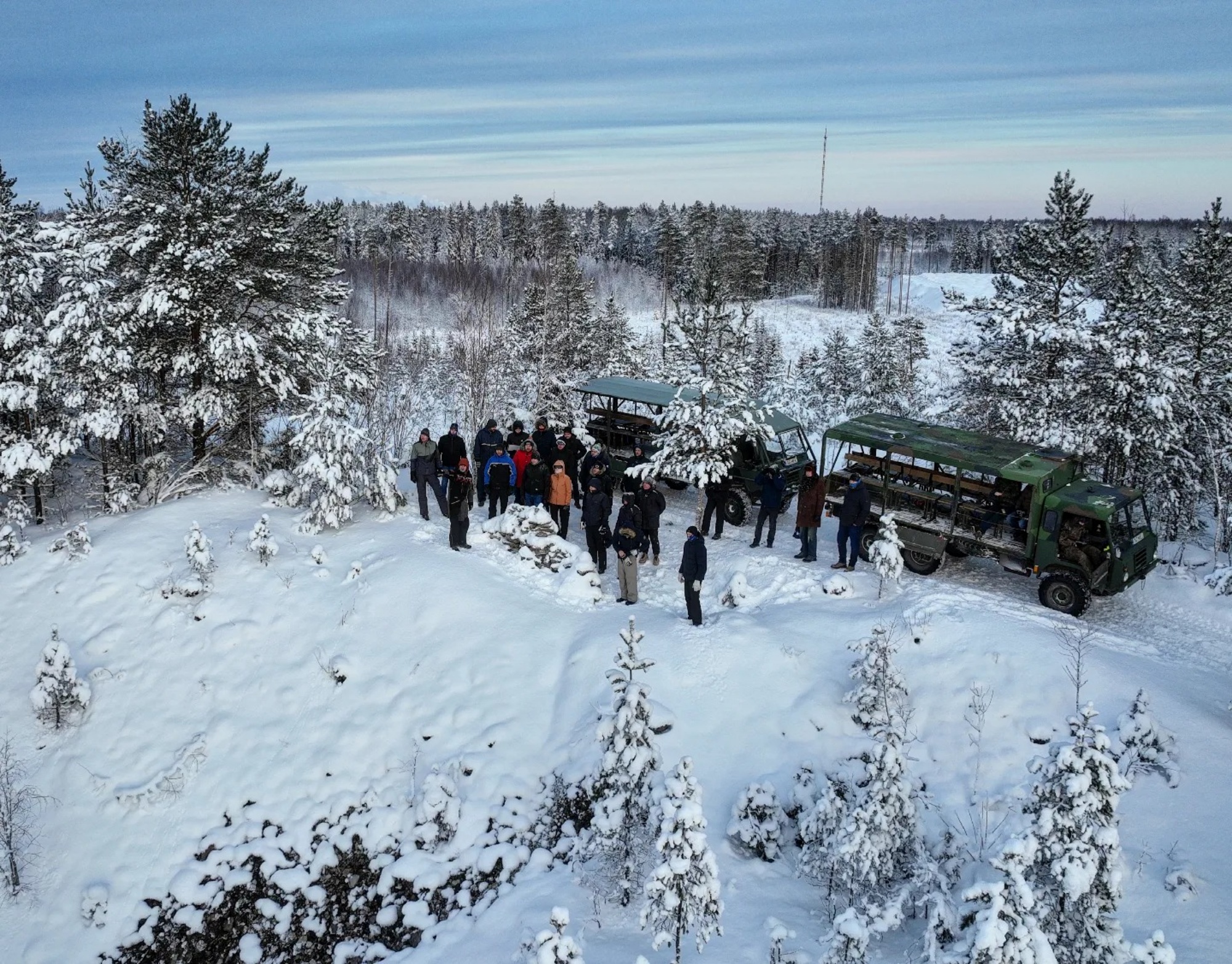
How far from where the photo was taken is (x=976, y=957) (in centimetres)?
492

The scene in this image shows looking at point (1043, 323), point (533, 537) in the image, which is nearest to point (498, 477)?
point (533, 537)

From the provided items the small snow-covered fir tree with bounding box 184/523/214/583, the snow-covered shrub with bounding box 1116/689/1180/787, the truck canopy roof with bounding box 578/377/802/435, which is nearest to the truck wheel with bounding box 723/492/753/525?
the truck canopy roof with bounding box 578/377/802/435

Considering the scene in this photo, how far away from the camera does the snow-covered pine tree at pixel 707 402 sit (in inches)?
537

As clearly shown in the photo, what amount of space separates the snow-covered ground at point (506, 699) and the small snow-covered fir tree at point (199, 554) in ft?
0.78

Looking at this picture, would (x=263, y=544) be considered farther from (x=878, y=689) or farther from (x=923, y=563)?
(x=923, y=563)

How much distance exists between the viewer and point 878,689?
9180 millimetres

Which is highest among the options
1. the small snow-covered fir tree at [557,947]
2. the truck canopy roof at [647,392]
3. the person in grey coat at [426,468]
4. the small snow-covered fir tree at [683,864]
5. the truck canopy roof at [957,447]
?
the truck canopy roof at [647,392]

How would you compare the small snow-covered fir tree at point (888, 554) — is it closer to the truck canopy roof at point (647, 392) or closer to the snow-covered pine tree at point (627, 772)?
the truck canopy roof at point (647, 392)

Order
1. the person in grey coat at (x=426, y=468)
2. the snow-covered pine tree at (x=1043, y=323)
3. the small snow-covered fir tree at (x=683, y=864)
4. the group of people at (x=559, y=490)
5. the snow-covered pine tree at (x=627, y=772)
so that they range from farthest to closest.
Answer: the snow-covered pine tree at (x=1043, y=323) < the person in grey coat at (x=426, y=468) < the group of people at (x=559, y=490) < the snow-covered pine tree at (x=627, y=772) < the small snow-covered fir tree at (x=683, y=864)

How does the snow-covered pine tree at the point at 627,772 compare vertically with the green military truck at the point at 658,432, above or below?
below

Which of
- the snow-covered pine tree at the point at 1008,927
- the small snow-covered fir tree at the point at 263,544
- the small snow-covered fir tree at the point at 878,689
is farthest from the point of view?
the small snow-covered fir tree at the point at 263,544

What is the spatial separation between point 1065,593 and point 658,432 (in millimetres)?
8471

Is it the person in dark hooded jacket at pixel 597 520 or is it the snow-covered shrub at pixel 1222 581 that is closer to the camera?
the snow-covered shrub at pixel 1222 581

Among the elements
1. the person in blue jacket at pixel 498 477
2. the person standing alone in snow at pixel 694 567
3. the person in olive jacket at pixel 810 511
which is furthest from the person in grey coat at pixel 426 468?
the person in olive jacket at pixel 810 511
